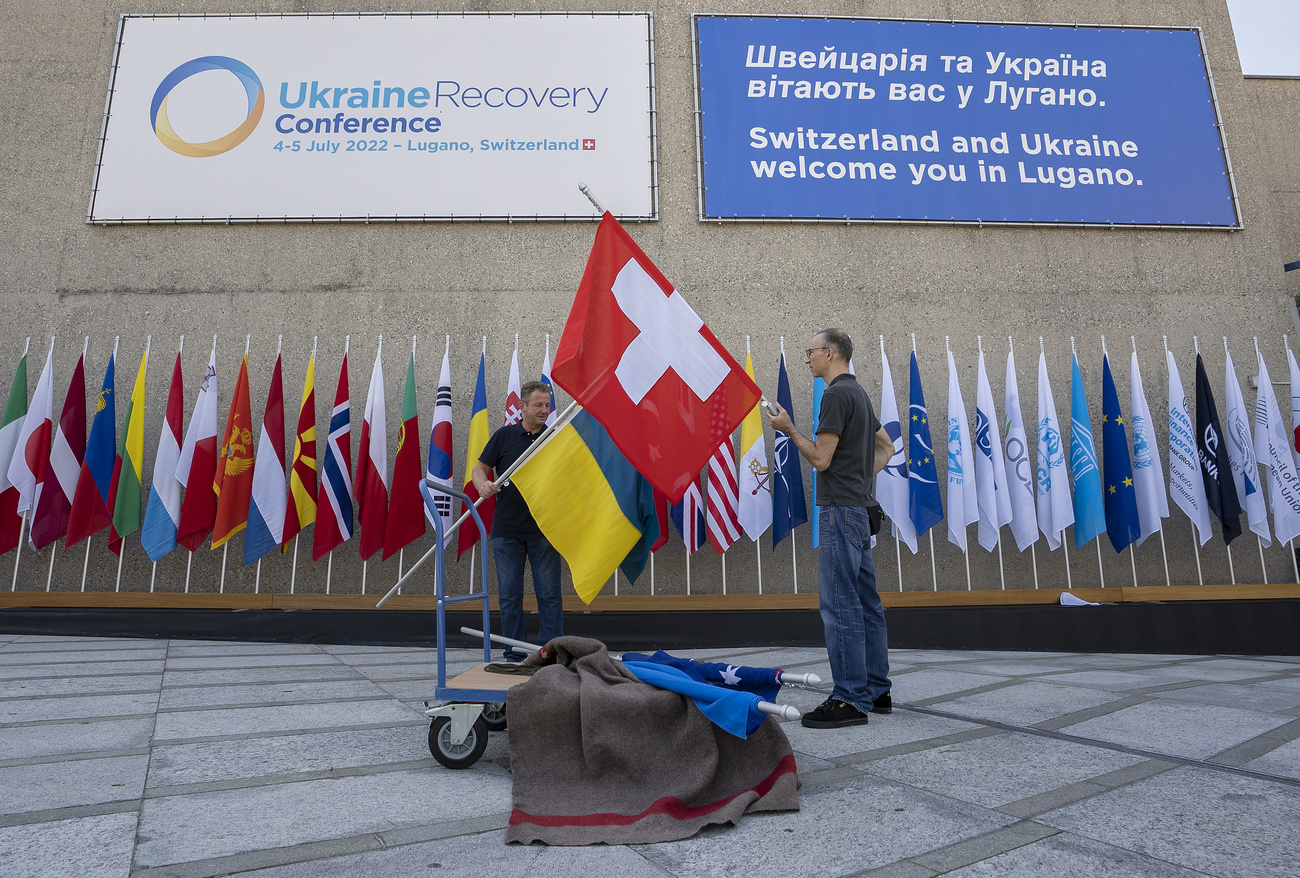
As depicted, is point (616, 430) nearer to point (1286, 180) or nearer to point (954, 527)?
point (954, 527)

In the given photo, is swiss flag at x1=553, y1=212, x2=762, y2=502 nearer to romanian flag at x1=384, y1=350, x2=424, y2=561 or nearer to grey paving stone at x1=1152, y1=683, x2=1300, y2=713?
grey paving stone at x1=1152, y1=683, x2=1300, y2=713

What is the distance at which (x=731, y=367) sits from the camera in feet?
7.68

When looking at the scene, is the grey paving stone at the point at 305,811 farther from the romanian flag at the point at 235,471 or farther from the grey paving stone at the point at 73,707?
the romanian flag at the point at 235,471

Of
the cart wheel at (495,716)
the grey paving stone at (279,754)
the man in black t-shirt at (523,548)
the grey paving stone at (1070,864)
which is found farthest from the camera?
the man in black t-shirt at (523,548)

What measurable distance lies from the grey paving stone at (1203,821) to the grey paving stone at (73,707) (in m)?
2.84

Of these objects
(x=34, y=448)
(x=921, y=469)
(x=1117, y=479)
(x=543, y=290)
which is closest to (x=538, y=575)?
(x=543, y=290)

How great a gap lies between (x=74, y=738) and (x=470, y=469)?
2959mm

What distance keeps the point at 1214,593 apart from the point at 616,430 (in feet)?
17.4

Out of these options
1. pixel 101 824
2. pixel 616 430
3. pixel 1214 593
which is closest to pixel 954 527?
pixel 1214 593

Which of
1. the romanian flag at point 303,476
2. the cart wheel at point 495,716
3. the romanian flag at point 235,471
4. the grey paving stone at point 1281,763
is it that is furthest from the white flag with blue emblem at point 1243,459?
the romanian flag at point 235,471

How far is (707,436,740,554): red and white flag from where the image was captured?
15.3ft

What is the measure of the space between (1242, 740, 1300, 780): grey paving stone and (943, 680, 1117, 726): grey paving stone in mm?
562

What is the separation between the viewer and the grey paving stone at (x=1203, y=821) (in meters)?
1.21

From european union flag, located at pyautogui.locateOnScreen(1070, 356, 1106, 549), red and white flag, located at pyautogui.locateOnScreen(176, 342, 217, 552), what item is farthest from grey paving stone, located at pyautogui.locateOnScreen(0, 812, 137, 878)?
european union flag, located at pyautogui.locateOnScreen(1070, 356, 1106, 549)
